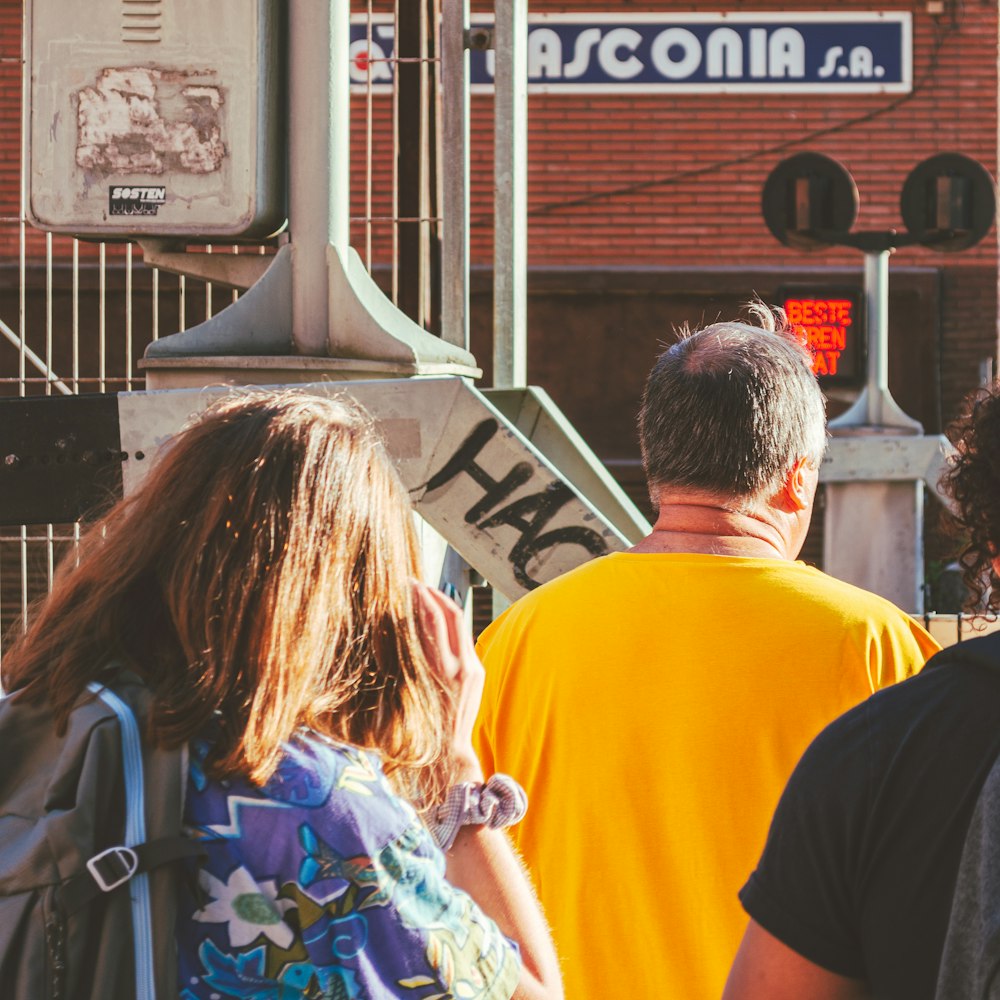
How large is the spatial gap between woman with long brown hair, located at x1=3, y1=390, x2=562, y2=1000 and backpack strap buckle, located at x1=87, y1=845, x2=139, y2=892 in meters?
0.07

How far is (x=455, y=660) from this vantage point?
163cm

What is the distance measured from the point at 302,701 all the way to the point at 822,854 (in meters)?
0.53

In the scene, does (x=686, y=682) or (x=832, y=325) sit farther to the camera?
(x=832, y=325)

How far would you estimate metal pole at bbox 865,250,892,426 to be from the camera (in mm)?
7926

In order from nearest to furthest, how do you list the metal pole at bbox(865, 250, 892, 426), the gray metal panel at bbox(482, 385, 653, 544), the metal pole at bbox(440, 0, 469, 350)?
the metal pole at bbox(440, 0, 469, 350) → the gray metal panel at bbox(482, 385, 653, 544) → the metal pole at bbox(865, 250, 892, 426)

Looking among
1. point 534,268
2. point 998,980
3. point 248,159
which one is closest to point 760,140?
point 534,268

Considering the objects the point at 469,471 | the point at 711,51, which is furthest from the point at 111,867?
the point at 711,51

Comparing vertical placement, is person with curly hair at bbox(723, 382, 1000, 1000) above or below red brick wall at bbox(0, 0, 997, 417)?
below

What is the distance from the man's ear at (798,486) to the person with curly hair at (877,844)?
0.77 m

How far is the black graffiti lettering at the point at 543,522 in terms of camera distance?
2980mm

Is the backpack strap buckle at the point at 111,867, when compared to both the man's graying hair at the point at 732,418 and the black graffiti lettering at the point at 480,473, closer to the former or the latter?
the man's graying hair at the point at 732,418

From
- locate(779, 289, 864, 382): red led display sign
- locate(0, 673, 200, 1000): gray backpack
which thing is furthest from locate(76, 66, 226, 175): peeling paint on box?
locate(779, 289, 864, 382): red led display sign

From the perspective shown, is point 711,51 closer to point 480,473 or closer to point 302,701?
point 480,473

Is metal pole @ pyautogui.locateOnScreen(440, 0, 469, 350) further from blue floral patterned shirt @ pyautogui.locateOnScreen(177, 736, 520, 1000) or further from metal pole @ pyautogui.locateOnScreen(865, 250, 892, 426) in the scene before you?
metal pole @ pyautogui.locateOnScreen(865, 250, 892, 426)
